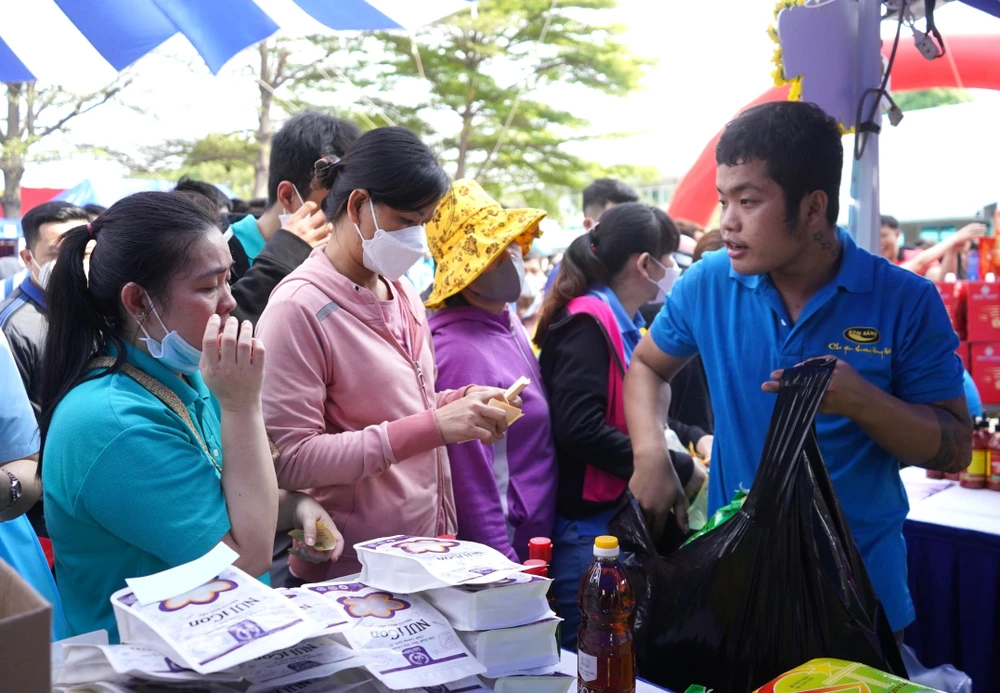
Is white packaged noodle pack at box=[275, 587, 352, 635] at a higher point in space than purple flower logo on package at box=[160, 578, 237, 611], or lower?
lower

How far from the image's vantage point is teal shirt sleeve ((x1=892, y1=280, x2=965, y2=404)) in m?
1.84

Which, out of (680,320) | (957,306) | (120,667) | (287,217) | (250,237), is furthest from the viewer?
(957,306)

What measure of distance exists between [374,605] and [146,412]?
0.50 m

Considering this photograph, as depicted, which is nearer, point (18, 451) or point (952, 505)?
point (18, 451)

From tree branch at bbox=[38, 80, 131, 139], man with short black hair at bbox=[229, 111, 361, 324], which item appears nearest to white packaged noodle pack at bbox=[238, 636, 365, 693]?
man with short black hair at bbox=[229, 111, 361, 324]

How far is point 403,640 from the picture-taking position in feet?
4.19

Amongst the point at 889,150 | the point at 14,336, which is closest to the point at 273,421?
the point at 14,336

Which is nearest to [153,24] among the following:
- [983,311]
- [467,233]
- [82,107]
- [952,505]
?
[467,233]

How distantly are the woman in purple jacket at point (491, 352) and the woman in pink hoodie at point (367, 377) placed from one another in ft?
0.68

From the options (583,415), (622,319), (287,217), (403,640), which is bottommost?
(583,415)

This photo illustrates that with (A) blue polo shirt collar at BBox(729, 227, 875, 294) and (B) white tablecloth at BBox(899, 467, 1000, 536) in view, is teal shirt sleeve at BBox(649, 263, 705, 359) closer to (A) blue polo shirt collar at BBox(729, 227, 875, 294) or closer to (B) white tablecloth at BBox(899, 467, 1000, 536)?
(A) blue polo shirt collar at BBox(729, 227, 875, 294)

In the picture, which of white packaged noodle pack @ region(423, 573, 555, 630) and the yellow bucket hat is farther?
the yellow bucket hat

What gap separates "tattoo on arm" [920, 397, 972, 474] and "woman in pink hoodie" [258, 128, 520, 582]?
95cm

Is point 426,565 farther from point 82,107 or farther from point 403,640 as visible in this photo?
point 82,107
